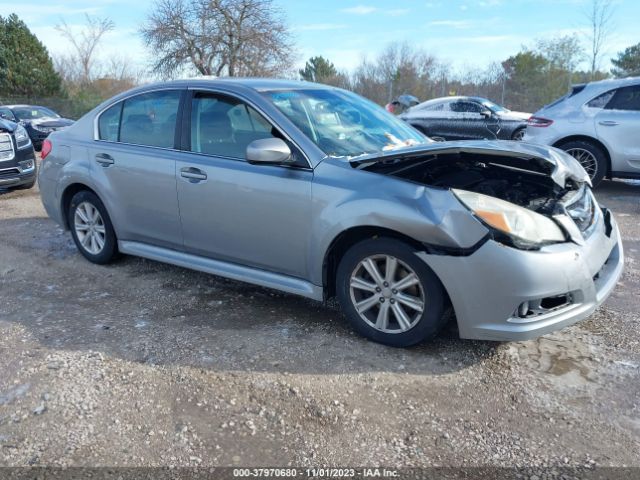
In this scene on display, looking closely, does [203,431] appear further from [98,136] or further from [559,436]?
[98,136]

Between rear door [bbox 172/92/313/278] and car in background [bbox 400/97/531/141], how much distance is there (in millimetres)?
9566

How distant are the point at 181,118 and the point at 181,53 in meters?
28.1

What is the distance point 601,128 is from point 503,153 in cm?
581

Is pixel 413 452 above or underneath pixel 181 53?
underneath

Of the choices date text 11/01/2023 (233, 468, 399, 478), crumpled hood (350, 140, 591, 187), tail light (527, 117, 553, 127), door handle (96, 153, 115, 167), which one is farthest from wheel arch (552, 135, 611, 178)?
date text 11/01/2023 (233, 468, 399, 478)

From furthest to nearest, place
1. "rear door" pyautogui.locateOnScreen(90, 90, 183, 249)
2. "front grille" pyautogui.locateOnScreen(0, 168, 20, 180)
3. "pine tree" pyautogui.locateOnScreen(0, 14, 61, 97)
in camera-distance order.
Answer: "pine tree" pyautogui.locateOnScreen(0, 14, 61, 97) < "front grille" pyautogui.locateOnScreen(0, 168, 20, 180) < "rear door" pyautogui.locateOnScreen(90, 90, 183, 249)

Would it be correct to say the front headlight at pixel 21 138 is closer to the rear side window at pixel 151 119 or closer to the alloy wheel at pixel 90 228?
the alloy wheel at pixel 90 228

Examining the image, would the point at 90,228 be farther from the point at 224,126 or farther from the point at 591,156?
the point at 591,156

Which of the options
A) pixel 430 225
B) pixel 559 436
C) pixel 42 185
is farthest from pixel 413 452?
pixel 42 185

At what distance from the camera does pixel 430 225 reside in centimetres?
313

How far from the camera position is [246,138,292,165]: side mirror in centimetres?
356

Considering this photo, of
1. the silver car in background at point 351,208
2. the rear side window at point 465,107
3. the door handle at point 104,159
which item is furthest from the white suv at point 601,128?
the door handle at point 104,159

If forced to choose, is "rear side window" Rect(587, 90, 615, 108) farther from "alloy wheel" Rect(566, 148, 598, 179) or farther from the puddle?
the puddle

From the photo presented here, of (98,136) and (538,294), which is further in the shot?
(98,136)
